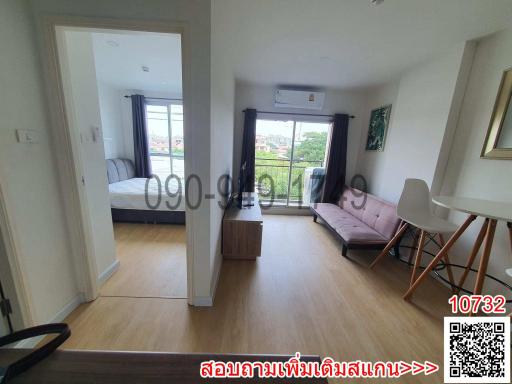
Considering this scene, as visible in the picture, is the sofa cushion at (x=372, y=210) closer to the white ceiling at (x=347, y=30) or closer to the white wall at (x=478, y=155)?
the white wall at (x=478, y=155)

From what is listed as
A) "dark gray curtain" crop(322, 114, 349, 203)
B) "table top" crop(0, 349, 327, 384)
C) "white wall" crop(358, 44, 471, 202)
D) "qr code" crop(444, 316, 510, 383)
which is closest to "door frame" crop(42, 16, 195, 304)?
"table top" crop(0, 349, 327, 384)

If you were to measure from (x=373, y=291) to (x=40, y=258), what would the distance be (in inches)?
112

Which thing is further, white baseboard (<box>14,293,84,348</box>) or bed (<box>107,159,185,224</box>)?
bed (<box>107,159,185,224</box>)

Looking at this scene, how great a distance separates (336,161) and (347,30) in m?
2.38

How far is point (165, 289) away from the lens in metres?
1.95

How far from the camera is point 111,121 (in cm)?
431

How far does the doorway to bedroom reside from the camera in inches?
66.9

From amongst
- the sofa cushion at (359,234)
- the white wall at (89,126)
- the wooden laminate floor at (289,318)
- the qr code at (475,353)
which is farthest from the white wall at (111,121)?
the qr code at (475,353)

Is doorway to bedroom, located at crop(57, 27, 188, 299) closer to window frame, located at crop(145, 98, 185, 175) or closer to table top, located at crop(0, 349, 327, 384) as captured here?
window frame, located at crop(145, 98, 185, 175)

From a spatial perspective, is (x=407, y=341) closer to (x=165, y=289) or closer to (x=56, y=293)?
(x=165, y=289)

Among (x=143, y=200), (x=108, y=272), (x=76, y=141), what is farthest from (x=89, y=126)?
(x=143, y=200)

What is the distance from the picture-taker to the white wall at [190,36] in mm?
1315

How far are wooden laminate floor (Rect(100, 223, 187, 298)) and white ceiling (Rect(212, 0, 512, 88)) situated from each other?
2.25 m

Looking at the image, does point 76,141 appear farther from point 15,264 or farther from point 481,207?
point 481,207
